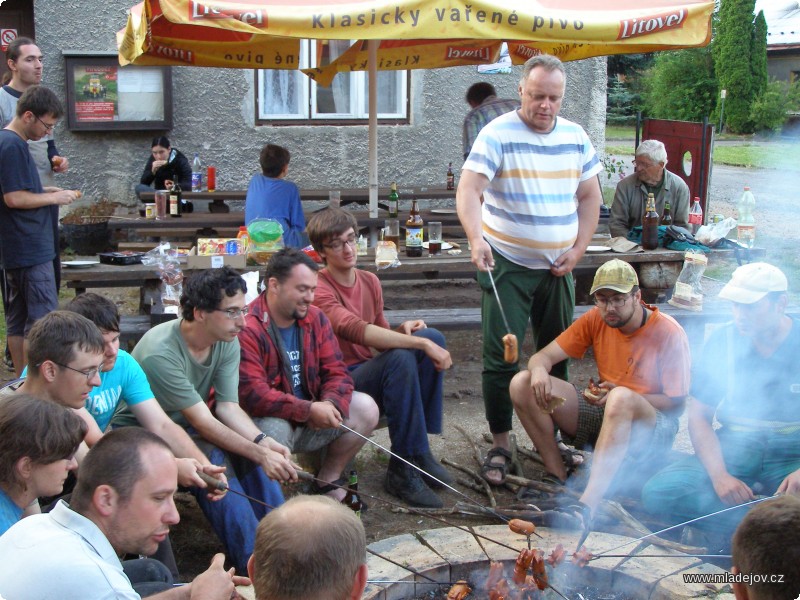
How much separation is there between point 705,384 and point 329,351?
179cm

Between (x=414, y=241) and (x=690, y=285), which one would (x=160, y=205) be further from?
(x=690, y=285)

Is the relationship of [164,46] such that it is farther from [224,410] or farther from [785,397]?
[785,397]

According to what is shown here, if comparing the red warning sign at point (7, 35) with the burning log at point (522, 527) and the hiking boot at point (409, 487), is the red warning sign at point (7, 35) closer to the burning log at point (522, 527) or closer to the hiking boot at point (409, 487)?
the hiking boot at point (409, 487)

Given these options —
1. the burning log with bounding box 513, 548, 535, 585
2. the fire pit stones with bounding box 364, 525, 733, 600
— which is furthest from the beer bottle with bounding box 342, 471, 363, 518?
the burning log with bounding box 513, 548, 535, 585

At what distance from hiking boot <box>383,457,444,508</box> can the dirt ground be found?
0.06m

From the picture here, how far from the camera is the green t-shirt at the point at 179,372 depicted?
3887mm

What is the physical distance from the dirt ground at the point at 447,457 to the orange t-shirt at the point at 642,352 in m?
0.84

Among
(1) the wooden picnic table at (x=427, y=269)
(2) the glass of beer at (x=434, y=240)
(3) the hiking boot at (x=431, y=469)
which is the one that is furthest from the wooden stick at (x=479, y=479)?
(2) the glass of beer at (x=434, y=240)

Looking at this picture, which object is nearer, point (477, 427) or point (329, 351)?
point (329, 351)

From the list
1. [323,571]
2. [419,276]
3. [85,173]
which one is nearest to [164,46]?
[419,276]

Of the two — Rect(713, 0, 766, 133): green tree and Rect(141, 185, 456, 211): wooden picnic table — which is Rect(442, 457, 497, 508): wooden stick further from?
Rect(713, 0, 766, 133): green tree

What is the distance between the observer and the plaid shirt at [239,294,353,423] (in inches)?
167

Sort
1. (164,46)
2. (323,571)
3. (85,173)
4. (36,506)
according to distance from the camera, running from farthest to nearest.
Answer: (85,173), (164,46), (36,506), (323,571)

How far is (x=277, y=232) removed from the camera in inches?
247
